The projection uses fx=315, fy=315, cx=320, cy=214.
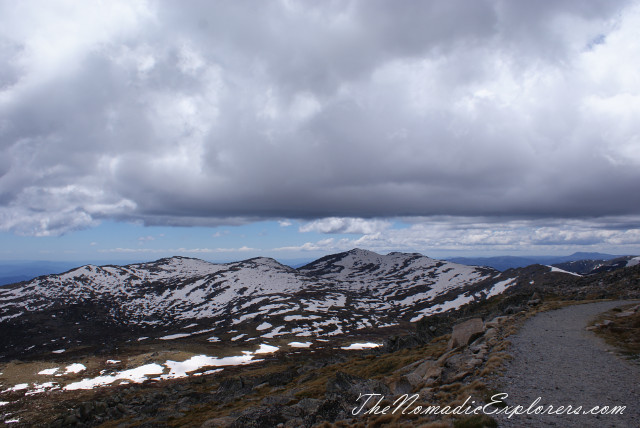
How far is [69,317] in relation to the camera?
185 metres

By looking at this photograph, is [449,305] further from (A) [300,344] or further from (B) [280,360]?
(B) [280,360]

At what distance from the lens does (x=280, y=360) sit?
3108 inches

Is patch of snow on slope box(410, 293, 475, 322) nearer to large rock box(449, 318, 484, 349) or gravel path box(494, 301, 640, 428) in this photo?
large rock box(449, 318, 484, 349)

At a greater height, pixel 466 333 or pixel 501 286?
pixel 466 333

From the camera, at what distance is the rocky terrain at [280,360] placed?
19.6 m

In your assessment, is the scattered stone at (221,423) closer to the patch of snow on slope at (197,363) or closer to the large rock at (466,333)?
the large rock at (466,333)

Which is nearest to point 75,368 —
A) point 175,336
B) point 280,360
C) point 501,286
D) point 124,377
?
point 124,377

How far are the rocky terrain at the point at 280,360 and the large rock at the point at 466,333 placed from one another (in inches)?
4.9

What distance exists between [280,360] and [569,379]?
240ft

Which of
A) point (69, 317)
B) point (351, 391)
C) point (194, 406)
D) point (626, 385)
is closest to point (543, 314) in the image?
point (626, 385)

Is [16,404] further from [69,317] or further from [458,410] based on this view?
[69,317]

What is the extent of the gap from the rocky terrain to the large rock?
0.12 m

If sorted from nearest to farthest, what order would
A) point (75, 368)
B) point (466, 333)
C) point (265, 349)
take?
1. point (466, 333)
2. point (75, 368)
3. point (265, 349)

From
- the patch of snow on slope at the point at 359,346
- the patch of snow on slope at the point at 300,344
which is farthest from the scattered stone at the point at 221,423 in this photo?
the patch of snow on slope at the point at 300,344
